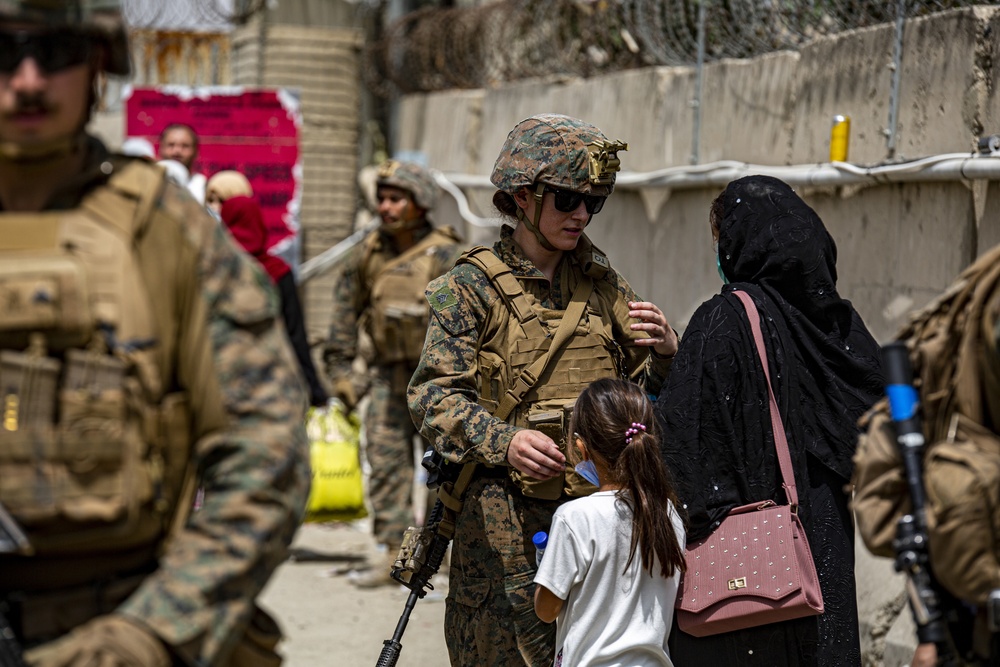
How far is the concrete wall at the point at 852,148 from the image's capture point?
4.64m

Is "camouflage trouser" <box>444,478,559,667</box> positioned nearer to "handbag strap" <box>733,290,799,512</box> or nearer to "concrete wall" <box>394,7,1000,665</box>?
"handbag strap" <box>733,290,799,512</box>

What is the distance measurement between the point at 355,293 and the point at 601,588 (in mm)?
4136

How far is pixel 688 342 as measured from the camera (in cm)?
358

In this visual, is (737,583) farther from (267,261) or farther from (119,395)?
(267,261)

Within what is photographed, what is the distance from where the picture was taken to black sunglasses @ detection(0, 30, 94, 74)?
2111 millimetres

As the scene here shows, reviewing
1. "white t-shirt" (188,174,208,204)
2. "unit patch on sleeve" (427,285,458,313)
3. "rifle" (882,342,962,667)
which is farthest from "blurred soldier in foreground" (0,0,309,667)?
"white t-shirt" (188,174,208,204)

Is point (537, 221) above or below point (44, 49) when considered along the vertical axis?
below

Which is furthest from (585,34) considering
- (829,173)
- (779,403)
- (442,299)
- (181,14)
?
(779,403)

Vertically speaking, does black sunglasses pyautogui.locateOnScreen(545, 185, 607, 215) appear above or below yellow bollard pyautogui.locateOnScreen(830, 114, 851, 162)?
below

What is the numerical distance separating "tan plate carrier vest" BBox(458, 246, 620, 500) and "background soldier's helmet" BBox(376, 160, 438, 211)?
3.16 metres

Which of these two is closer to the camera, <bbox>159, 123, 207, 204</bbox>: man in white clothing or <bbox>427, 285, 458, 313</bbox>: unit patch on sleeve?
<bbox>427, 285, 458, 313</bbox>: unit patch on sleeve

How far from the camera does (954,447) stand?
2365mm

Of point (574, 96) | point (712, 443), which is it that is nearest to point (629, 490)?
point (712, 443)

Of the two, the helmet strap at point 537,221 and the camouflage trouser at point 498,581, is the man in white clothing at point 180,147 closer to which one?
the helmet strap at point 537,221
